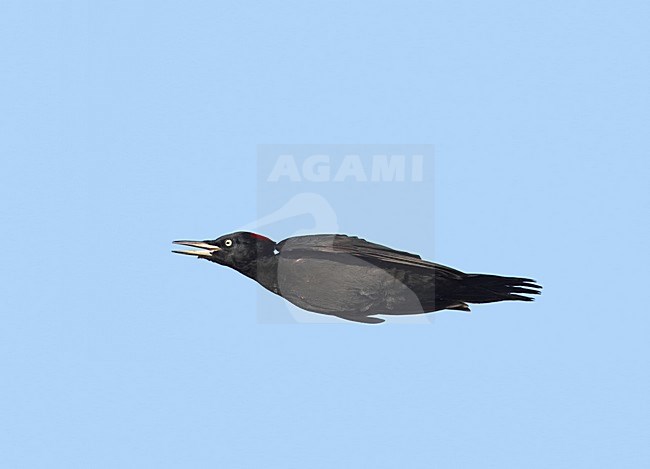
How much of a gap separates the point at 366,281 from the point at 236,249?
1252 mm

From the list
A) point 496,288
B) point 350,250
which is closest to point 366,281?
point 350,250

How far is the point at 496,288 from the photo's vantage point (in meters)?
8.25

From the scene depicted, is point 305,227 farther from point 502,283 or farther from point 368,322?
point 502,283

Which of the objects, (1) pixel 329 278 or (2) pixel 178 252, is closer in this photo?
(1) pixel 329 278

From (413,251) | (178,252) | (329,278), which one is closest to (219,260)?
(178,252)

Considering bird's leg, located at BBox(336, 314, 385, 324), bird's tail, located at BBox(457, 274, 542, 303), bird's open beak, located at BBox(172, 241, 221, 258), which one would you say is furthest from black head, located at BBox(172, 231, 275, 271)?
bird's tail, located at BBox(457, 274, 542, 303)

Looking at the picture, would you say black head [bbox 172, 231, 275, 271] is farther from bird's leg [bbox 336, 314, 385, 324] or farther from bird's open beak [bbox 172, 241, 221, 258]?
bird's leg [bbox 336, 314, 385, 324]

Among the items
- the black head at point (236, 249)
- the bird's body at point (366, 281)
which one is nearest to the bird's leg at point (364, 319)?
the bird's body at point (366, 281)

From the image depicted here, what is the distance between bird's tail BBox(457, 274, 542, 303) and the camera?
818 cm

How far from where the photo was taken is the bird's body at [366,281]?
8133 mm

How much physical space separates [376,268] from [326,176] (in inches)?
39.3

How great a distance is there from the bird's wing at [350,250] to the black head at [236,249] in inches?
6.3

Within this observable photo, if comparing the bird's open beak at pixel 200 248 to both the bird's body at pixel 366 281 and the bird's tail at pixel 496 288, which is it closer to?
the bird's body at pixel 366 281

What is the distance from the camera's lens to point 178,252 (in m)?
8.71
